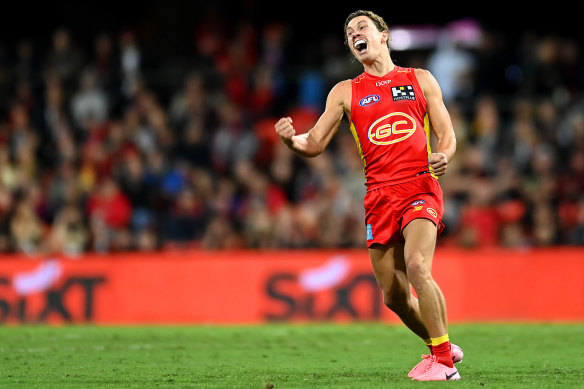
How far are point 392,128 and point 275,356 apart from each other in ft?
8.77

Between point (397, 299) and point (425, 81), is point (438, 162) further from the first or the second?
point (397, 299)

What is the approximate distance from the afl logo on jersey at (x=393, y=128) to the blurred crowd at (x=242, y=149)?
716 centimetres

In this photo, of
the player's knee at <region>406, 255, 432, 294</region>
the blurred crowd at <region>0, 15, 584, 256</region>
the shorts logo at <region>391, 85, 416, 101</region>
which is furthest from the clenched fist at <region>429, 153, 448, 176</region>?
the blurred crowd at <region>0, 15, 584, 256</region>

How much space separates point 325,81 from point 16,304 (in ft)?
21.9

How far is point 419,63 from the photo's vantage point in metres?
17.7

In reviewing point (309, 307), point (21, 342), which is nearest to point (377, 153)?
point (21, 342)

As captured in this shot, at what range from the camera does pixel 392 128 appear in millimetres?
7980

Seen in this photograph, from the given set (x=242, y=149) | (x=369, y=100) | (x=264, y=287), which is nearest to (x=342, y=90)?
(x=369, y=100)

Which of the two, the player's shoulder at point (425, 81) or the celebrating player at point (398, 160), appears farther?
the player's shoulder at point (425, 81)

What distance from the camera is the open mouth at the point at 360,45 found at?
812cm

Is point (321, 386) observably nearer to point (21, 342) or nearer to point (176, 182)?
point (21, 342)

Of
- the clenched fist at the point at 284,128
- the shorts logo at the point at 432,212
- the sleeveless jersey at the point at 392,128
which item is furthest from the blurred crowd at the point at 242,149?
the clenched fist at the point at 284,128

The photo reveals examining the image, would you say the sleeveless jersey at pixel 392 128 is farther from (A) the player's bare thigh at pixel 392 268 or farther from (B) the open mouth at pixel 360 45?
(A) the player's bare thigh at pixel 392 268

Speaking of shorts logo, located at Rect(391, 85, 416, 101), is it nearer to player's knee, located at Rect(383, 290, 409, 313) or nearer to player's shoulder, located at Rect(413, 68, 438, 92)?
player's shoulder, located at Rect(413, 68, 438, 92)
